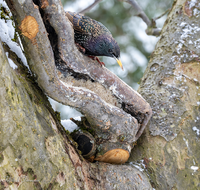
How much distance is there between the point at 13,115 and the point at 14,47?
1.38ft

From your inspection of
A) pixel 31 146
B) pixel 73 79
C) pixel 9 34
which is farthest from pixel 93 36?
pixel 31 146

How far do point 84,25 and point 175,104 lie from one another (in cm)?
101

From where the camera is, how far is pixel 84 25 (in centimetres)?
138

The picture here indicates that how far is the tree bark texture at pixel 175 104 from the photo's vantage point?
144 centimetres

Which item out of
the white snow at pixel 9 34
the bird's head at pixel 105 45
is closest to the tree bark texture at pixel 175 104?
the bird's head at pixel 105 45

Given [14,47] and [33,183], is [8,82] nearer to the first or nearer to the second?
[14,47]

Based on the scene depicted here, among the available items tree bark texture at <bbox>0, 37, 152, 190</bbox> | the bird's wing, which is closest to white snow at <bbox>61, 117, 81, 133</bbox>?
tree bark texture at <bbox>0, 37, 152, 190</bbox>

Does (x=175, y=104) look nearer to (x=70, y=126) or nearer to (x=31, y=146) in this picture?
(x=70, y=126)

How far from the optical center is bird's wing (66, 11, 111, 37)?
1370mm

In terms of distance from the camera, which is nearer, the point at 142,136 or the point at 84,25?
the point at 84,25

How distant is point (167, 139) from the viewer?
5.01 feet

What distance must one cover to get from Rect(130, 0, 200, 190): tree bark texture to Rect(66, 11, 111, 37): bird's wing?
0.75 metres

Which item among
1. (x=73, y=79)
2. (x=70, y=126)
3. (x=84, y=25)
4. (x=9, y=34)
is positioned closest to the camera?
(x=9, y=34)

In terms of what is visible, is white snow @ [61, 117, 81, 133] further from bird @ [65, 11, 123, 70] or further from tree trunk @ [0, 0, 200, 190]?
bird @ [65, 11, 123, 70]
